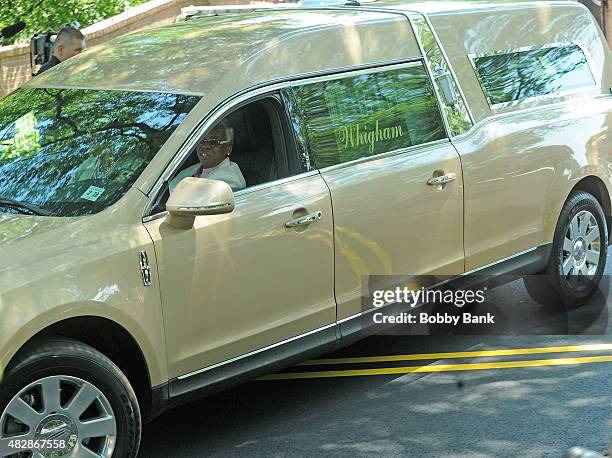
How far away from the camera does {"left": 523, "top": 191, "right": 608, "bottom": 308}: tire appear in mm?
7094

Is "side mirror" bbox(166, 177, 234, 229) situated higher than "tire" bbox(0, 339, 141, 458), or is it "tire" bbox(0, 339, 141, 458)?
"side mirror" bbox(166, 177, 234, 229)

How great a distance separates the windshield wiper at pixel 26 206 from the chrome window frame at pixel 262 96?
1.47 ft

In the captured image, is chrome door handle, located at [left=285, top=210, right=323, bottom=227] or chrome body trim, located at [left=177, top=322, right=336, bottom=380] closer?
chrome body trim, located at [left=177, top=322, right=336, bottom=380]

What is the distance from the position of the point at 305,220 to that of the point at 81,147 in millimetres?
1119

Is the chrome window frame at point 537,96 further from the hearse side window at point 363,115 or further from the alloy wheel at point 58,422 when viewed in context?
the alloy wheel at point 58,422

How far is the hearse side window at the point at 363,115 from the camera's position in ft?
18.4

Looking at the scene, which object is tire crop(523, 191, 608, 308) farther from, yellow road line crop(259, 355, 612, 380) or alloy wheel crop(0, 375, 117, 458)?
alloy wheel crop(0, 375, 117, 458)

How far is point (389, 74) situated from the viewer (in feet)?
20.0

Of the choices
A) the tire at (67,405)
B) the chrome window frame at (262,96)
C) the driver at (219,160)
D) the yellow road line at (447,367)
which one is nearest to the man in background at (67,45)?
the chrome window frame at (262,96)

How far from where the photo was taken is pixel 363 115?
19.3 ft

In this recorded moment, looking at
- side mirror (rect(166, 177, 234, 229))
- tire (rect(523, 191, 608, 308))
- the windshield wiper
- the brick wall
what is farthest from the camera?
the brick wall

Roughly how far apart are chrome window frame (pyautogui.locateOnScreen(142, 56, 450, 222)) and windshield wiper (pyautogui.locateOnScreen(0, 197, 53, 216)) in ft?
1.47

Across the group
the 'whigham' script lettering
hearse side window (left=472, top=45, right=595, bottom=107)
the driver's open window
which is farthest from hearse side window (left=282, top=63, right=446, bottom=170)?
hearse side window (left=472, top=45, right=595, bottom=107)

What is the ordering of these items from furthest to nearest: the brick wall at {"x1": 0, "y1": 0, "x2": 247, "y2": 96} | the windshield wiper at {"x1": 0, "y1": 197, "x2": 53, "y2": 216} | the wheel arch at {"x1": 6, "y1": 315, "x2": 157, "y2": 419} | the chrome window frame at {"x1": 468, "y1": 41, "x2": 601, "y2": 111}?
the brick wall at {"x1": 0, "y1": 0, "x2": 247, "y2": 96}
the chrome window frame at {"x1": 468, "y1": 41, "x2": 601, "y2": 111}
the windshield wiper at {"x1": 0, "y1": 197, "x2": 53, "y2": 216}
the wheel arch at {"x1": 6, "y1": 315, "x2": 157, "y2": 419}
